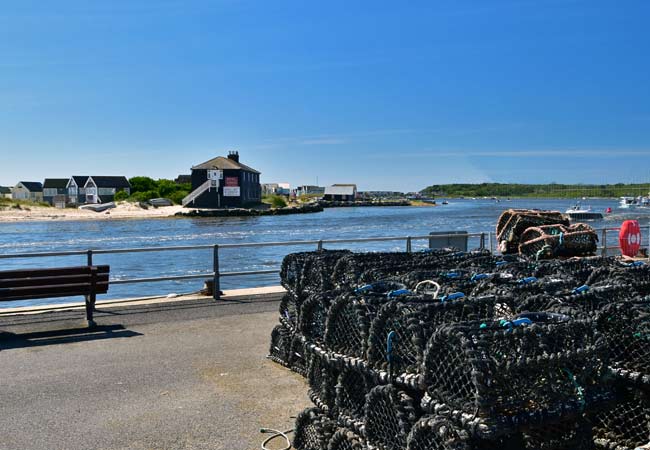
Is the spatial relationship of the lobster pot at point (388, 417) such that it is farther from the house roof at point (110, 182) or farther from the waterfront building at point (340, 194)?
the waterfront building at point (340, 194)

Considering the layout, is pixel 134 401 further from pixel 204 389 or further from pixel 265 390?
pixel 265 390

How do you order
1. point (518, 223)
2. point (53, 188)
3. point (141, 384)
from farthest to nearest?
1. point (53, 188)
2. point (518, 223)
3. point (141, 384)

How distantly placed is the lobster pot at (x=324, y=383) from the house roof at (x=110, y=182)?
470 feet

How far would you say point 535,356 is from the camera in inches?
128

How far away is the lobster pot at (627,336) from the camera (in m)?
3.85

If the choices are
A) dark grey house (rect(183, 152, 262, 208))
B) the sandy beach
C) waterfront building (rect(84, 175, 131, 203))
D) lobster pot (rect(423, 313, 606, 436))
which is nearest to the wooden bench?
lobster pot (rect(423, 313, 606, 436))

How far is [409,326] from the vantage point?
11.6 ft

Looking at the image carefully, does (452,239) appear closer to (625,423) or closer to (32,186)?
(625,423)

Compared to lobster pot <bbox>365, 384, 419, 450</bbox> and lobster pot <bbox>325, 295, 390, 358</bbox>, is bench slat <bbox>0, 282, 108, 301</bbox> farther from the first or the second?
lobster pot <bbox>365, 384, 419, 450</bbox>

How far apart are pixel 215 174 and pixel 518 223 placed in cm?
9449

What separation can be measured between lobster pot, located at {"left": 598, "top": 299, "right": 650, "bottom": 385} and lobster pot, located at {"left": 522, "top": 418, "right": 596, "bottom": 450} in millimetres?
621

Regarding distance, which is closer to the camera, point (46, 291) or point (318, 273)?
point (318, 273)

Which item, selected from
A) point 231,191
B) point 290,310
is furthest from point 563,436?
point 231,191

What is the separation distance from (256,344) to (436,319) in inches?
148
